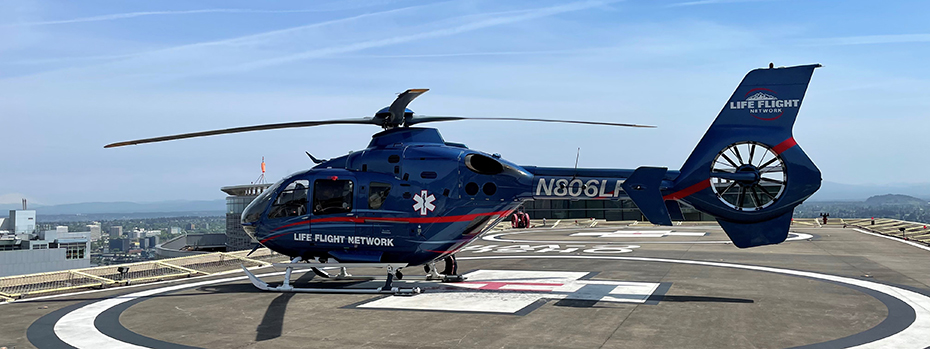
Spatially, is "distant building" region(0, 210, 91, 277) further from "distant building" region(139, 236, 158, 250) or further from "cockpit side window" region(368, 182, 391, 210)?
"distant building" region(139, 236, 158, 250)

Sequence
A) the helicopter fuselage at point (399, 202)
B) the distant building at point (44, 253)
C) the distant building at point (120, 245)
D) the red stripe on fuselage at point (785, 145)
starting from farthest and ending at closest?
1. the distant building at point (120, 245)
2. the distant building at point (44, 253)
3. the helicopter fuselage at point (399, 202)
4. the red stripe on fuselage at point (785, 145)

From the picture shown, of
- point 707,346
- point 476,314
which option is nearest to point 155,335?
point 476,314

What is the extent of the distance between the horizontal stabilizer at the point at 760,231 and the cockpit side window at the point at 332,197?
376 inches

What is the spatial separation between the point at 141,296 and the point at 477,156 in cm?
942

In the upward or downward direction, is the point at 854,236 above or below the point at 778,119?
below

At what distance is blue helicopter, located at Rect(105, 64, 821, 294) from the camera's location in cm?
1482

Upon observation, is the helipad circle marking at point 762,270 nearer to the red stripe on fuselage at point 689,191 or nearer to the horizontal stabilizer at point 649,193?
the red stripe on fuselage at point 689,191

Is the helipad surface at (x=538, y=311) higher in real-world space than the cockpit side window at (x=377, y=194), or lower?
lower

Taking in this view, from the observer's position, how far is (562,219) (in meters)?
68.1

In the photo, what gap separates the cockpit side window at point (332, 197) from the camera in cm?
1692

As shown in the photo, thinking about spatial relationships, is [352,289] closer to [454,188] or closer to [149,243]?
[454,188]

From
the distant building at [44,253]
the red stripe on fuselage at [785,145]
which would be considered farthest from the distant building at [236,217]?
the red stripe on fuselage at [785,145]

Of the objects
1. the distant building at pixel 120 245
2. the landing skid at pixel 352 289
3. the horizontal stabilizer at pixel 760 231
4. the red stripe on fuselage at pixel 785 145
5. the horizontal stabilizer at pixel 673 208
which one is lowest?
the distant building at pixel 120 245

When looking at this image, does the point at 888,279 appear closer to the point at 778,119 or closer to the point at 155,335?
the point at 778,119
